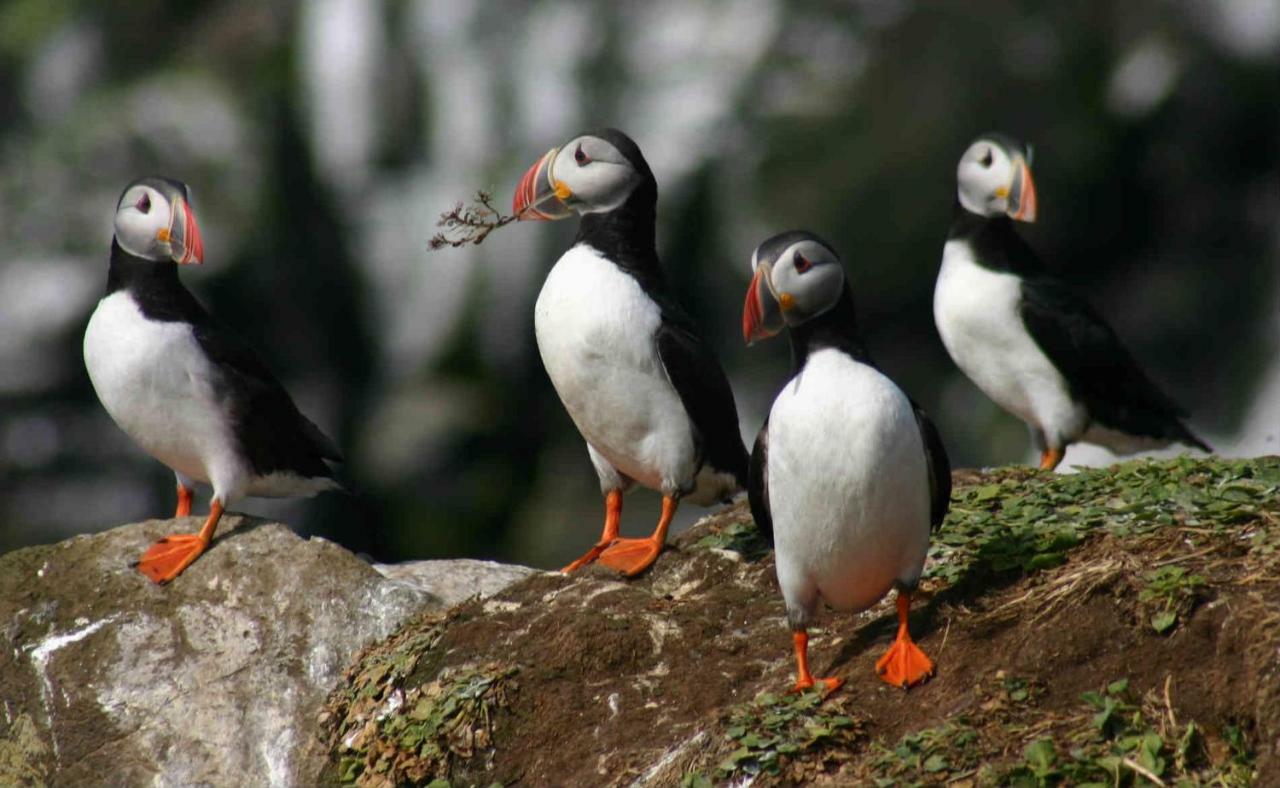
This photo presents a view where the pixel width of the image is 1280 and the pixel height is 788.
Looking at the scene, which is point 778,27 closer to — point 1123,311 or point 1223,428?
point 1123,311

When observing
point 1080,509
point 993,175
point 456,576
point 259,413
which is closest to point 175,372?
point 259,413

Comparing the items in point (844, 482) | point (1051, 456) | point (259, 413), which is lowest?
point (1051, 456)

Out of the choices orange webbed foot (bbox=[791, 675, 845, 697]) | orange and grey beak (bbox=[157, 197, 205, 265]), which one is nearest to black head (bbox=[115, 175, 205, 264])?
orange and grey beak (bbox=[157, 197, 205, 265])

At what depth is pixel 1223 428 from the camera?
41.6 ft

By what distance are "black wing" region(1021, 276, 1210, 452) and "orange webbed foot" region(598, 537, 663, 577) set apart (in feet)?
8.44

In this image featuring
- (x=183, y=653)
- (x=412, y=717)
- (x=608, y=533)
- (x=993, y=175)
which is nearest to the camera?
(x=412, y=717)

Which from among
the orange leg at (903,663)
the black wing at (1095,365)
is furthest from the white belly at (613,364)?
the black wing at (1095,365)

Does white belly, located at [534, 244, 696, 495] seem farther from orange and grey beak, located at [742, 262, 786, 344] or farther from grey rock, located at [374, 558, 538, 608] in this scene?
orange and grey beak, located at [742, 262, 786, 344]

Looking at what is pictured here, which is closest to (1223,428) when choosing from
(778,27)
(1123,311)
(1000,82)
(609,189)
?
(1123,311)

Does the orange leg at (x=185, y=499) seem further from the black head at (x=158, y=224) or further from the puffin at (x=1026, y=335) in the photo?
the puffin at (x=1026, y=335)

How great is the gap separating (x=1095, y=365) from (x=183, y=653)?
4.31 m

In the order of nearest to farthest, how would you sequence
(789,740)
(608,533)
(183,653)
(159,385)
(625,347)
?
(789,740), (183,653), (625,347), (159,385), (608,533)

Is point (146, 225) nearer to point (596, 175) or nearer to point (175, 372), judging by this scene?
point (175, 372)

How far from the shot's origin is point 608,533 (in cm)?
674
